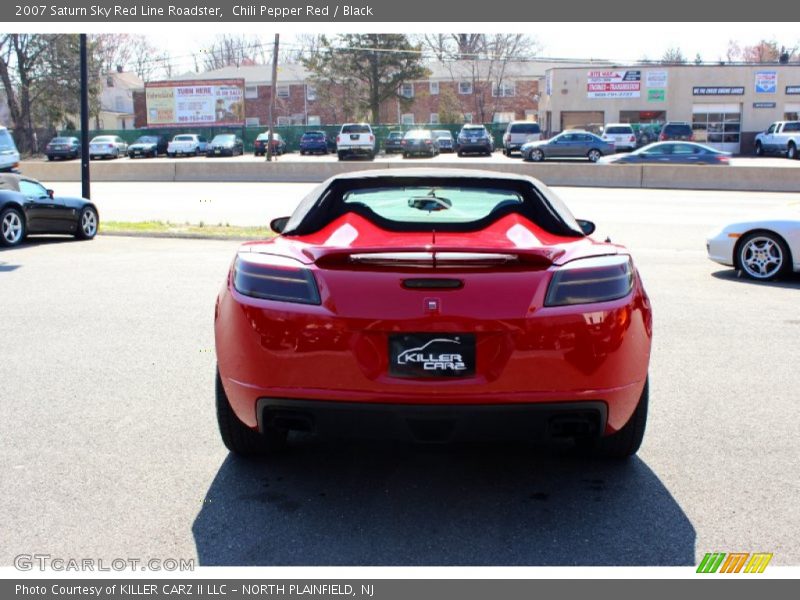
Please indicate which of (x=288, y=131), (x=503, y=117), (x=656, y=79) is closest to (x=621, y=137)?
(x=656, y=79)

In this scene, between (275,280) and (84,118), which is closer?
(275,280)

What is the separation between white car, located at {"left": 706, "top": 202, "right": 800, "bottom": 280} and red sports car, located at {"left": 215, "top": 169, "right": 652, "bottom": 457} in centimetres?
730

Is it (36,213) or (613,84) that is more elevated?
Result: (613,84)

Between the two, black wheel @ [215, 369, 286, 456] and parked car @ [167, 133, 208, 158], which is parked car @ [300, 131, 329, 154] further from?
black wheel @ [215, 369, 286, 456]

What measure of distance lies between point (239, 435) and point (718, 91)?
192ft

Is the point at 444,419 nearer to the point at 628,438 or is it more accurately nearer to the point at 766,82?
the point at 628,438

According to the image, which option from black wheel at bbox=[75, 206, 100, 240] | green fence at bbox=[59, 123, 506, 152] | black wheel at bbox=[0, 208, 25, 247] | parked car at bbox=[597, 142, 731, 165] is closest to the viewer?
black wheel at bbox=[0, 208, 25, 247]

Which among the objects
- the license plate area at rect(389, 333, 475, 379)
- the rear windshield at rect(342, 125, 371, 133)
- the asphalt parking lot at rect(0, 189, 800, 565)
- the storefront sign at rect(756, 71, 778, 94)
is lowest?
the asphalt parking lot at rect(0, 189, 800, 565)

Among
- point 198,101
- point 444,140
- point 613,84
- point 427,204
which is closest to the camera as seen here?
point 427,204

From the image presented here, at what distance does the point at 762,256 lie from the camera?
10617 millimetres

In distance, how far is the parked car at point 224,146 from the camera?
58.5 metres

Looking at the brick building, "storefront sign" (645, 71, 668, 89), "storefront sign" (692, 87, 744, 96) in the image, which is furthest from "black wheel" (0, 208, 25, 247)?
the brick building

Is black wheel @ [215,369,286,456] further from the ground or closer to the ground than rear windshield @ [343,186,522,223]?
closer to the ground

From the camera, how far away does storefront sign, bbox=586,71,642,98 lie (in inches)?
2276
